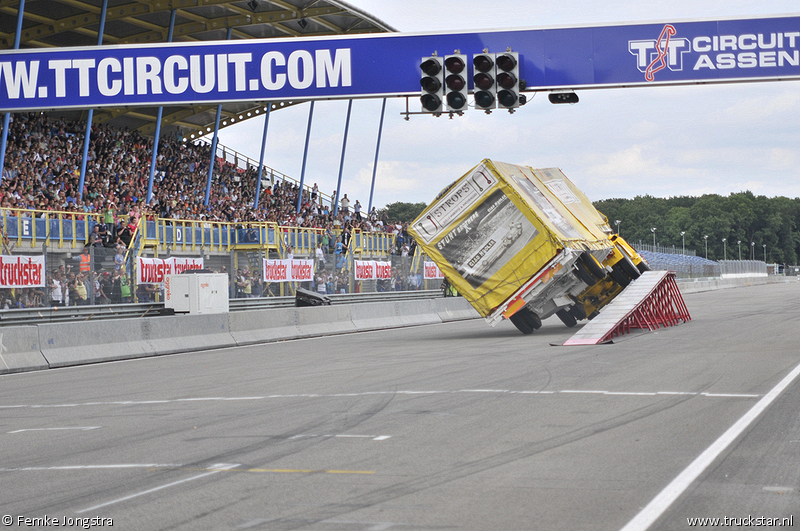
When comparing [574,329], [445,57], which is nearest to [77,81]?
[445,57]

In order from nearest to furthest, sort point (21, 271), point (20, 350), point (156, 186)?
point (20, 350), point (21, 271), point (156, 186)

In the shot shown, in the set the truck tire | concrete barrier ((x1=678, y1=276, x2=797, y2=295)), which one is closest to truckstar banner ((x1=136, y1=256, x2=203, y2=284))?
the truck tire

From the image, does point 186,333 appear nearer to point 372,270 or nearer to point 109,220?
point 109,220

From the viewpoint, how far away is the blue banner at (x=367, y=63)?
16453 mm

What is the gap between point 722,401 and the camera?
995cm

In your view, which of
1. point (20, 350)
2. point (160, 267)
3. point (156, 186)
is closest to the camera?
point (20, 350)

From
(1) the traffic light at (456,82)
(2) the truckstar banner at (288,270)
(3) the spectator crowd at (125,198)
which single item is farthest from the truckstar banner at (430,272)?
(1) the traffic light at (456,82)

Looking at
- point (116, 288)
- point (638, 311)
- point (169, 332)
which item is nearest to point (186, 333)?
point (169, 332)

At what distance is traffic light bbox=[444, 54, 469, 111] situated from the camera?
15.4 meters

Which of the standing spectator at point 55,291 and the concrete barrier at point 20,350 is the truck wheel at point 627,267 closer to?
the standing spectator at point 55,291

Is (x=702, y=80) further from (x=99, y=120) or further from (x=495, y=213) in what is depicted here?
(x=99, y=120)

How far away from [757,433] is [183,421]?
572cm

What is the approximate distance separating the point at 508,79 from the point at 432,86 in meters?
1.34

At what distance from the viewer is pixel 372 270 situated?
108ft
